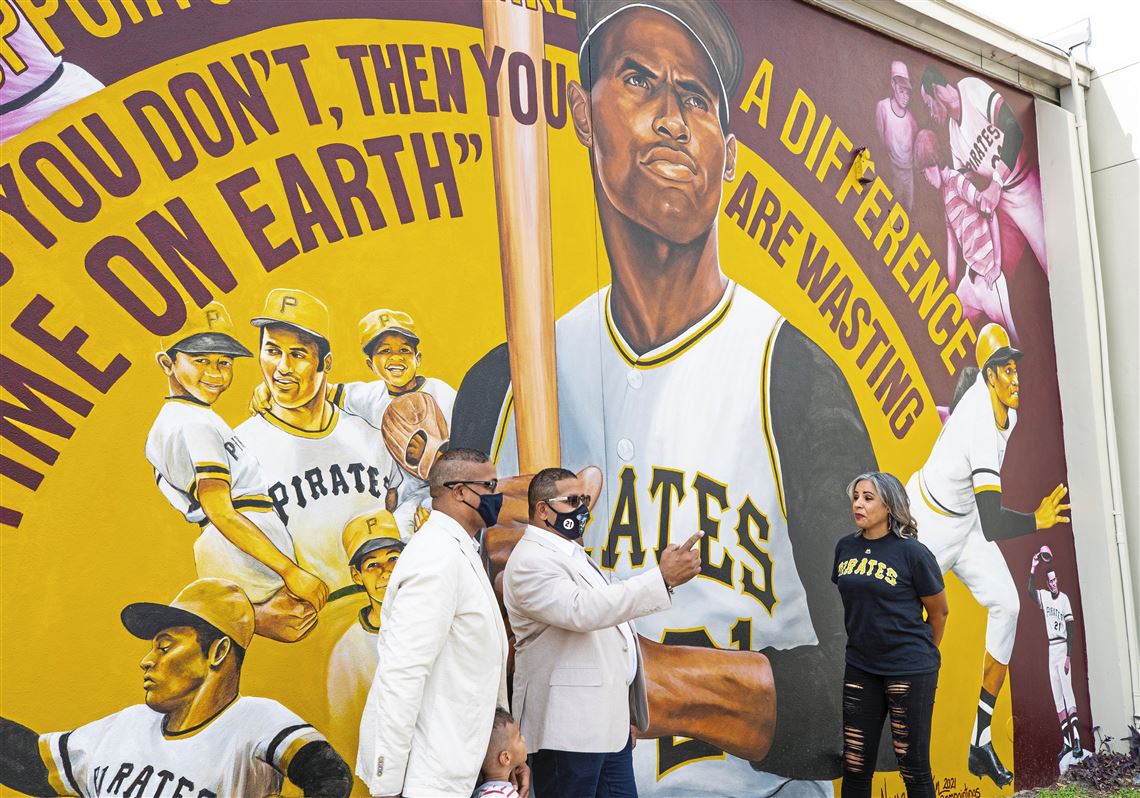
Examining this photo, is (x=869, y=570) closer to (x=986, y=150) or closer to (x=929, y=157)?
(x=929, y=157)

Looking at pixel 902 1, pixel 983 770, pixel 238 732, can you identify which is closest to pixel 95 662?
pixel 238 732

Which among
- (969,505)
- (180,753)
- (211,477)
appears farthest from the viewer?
(969,505)

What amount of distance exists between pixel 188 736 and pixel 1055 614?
6029 millimetres

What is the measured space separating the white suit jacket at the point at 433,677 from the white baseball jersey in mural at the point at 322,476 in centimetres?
91

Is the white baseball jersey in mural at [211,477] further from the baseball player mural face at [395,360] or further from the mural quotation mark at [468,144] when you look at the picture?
the mural quotation mark at [468,144]

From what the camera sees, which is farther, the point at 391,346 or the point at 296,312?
the point at 391,346

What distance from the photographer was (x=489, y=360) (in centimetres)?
482

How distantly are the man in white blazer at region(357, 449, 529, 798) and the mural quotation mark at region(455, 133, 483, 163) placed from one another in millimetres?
1983

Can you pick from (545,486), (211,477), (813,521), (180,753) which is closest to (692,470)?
(813,521)

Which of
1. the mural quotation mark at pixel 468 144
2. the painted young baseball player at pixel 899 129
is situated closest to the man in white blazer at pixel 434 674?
the mural quotation mark at pixel 468 144

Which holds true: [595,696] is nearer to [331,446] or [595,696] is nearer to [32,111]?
[331,446]

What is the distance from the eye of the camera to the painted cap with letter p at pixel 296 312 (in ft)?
13.7

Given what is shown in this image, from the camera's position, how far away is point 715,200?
583cm

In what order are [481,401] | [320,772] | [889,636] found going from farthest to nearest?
[889,636], [481,401], [320,772]
